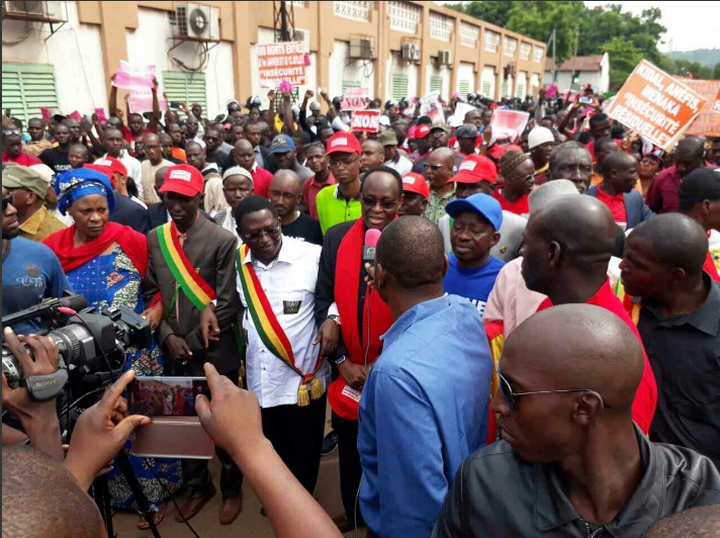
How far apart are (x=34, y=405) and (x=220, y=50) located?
1485 centimetres

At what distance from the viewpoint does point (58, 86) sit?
10984 millimetres

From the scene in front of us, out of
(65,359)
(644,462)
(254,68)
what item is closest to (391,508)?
(644,462)

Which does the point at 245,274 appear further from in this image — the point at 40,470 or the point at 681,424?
the point at 681,424

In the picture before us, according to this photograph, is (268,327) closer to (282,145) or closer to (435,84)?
(282,145)

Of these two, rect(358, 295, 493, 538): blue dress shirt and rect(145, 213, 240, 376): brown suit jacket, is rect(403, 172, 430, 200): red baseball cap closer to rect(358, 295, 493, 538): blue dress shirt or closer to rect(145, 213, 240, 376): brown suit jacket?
rect(145, 213, 240, 376): brown suit jacket

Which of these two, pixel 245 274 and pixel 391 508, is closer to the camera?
pixel 391 508

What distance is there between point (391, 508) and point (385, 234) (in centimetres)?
87

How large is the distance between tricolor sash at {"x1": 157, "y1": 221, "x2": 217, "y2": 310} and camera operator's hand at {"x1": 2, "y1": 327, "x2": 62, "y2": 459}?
1329 millimetres

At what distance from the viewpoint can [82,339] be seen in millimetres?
1832

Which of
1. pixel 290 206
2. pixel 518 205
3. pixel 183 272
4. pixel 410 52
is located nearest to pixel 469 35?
pixel 410 52

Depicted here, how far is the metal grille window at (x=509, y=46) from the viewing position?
113 ft

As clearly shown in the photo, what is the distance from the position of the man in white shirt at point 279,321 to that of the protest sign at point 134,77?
641 centimetres

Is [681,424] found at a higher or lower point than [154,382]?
lower

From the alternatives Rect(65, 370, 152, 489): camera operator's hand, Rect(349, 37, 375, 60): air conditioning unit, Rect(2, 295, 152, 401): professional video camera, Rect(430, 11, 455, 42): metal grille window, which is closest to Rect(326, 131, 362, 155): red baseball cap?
Rect(2, 295, 152, 401): professional video camera
